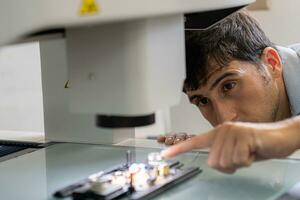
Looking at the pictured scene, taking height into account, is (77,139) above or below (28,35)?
below

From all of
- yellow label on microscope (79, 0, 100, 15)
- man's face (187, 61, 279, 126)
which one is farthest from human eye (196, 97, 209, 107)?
yellow label on microscope (79, 0, 100, 15)

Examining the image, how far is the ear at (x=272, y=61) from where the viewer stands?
160cm

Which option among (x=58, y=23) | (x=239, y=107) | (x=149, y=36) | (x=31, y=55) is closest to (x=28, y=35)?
(x=58, y=23)

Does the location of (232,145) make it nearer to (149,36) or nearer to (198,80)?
(149,36)

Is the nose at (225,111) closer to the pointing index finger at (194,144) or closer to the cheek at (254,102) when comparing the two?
the cheek at (254,102)

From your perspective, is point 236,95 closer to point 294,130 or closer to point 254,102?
point 254,102

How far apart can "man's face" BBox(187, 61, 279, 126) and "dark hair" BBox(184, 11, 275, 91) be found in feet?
0.07

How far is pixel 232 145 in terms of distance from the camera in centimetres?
89

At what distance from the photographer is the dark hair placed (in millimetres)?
1418

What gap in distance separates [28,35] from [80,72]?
0.10 m

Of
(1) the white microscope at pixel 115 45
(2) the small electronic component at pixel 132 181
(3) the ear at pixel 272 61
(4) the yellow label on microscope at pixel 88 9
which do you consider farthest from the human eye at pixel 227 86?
(4) the yellow label on microscope at pixel 88 9

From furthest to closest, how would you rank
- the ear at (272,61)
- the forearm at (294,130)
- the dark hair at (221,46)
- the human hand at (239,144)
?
the ear at (272,61), the dark hair at (221,46), the forearm at (294,130), the human hand at (239,144)

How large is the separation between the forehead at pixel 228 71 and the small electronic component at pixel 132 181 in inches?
15.6

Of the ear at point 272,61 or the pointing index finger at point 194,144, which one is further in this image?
the ear at point 272,61
